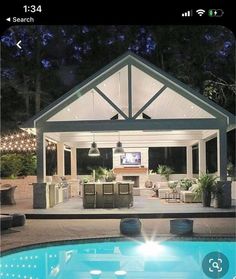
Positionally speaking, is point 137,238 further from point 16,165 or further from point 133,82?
point 16,165

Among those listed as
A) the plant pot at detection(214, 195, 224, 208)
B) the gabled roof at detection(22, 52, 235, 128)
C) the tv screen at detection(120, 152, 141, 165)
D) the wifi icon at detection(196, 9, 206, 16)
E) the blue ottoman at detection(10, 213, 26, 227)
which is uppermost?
the gabled roof at detection(22, 52, 235, 128)

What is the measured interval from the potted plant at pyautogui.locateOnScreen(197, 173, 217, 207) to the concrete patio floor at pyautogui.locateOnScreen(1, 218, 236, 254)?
1663 millimetres

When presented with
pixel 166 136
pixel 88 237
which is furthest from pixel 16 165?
pixel 88 237

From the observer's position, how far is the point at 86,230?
892 cm

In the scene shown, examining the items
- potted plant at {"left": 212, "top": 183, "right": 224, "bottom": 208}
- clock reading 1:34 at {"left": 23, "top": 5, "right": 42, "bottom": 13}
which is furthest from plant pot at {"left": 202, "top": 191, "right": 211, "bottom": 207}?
clock reading 1:34 at {"left": 23, "top": 5, "right": 42, "bottom": 13}

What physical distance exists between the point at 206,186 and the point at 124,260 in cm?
578

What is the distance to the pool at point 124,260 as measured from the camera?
591cm

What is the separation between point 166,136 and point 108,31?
9954 mm

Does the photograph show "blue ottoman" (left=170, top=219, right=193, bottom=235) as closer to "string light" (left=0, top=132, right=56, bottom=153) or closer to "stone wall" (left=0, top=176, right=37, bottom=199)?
"string light" (left=0, top=132, right=56, bottom=153)

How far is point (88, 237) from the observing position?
781 cm

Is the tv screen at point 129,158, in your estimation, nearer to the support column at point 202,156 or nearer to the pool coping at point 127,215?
the support column at point 202,156

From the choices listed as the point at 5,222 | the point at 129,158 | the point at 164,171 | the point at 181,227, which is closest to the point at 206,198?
the point at 181,227

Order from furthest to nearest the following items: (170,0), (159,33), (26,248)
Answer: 1. (159,33)
2. (26,248)
3. (170,0)

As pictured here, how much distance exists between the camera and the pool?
5.91m
